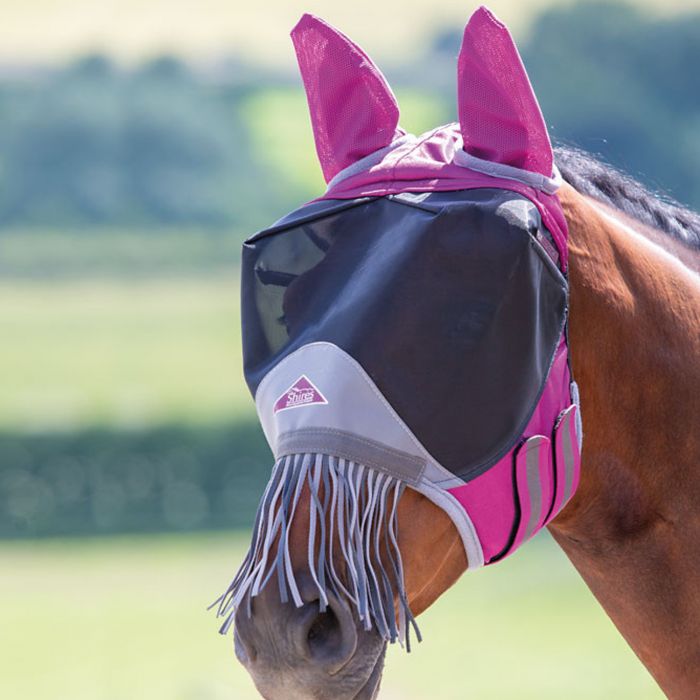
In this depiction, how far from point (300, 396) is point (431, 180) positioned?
1.28ft

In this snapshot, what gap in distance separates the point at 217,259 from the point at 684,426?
567 inches

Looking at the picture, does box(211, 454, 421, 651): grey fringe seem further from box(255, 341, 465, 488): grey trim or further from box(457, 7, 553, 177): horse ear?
box(457, 7, 553, 177): horse ear

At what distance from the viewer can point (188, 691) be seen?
770 centimetres

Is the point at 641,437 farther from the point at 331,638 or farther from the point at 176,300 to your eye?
the point at 176,300

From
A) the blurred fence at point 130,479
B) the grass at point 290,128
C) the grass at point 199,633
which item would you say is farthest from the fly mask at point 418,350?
the grass at point 290,128

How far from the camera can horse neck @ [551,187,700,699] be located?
192 centimetres

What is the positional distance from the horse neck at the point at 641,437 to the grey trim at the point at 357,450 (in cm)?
37

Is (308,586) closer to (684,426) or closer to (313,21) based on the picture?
(684,426)

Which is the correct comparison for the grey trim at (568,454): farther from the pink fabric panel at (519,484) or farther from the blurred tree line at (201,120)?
the blurred tree line at (201,120)

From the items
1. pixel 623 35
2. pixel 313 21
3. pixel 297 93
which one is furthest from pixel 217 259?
pixel 313 21

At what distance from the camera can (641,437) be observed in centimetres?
197

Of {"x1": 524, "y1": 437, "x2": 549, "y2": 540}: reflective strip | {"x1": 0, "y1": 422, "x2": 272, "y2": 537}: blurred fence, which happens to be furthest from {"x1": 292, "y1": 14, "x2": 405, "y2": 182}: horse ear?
{"x1": 0, "y1": 422, "x2": 272, "y2": 537}: blurred fence

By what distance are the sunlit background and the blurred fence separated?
1.0 inches

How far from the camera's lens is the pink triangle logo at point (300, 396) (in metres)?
1.67
